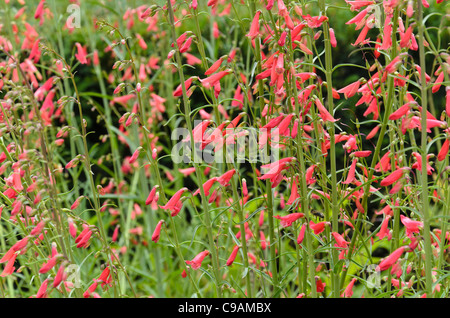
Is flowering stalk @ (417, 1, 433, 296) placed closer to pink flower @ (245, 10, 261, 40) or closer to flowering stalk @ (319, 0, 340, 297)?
flowering stalk @ (319, 0, 340, 297)

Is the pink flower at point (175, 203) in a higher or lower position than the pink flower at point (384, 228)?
higher

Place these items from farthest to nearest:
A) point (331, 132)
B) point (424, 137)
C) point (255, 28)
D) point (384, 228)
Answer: point (384, 228)
point (331, 132)
point (255, 28)
point (424, 137)

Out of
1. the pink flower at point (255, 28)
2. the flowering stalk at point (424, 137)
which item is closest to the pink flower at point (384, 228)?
the flowering stalk at point (424, 137)

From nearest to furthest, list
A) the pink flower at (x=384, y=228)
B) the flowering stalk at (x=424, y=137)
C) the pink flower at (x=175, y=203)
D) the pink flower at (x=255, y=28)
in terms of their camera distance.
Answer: the flowering stalk at (x=424, y=137) < the pink flower at (x=255, y=28) < the pink flower at (x=175, y=203) < the pink flower at (x=384, y=228)

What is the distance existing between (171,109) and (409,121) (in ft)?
12.2

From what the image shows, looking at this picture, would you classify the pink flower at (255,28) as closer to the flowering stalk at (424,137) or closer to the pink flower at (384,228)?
the flowering stalk at (424,137)

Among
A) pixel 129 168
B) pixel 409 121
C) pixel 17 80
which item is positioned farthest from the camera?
pixel 129 168

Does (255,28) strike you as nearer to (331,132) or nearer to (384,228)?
(331,132)

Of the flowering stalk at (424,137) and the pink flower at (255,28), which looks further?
the pink flower at (255,28)

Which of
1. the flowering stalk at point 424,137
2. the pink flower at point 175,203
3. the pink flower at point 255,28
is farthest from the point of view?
the pink flower at point 175,203

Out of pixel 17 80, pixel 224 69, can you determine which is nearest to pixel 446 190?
pixel 224 69

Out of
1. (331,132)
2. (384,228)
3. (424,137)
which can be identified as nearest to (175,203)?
(331,132)
